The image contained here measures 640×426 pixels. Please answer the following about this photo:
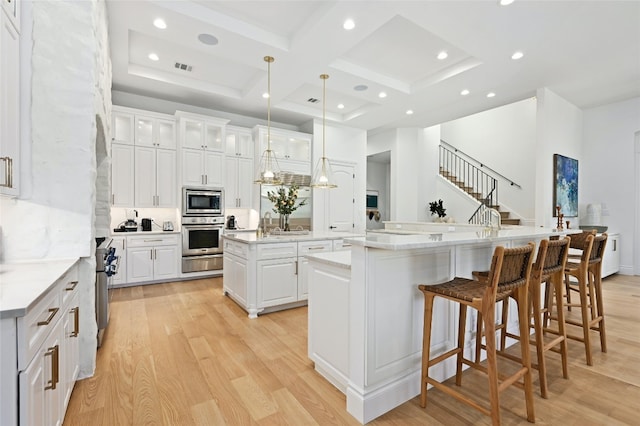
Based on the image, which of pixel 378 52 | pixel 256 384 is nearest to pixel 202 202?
pixel 378 52

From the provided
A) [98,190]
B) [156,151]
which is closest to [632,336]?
[98,190]

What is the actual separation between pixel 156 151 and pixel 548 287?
5.84m

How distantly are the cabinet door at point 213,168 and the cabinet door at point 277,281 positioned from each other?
8.90 ft

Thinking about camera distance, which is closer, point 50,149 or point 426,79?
point 50,149

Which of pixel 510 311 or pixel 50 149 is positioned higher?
pixel 50 149

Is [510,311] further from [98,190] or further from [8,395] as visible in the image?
[98,190]

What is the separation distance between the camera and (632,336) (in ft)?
9.62

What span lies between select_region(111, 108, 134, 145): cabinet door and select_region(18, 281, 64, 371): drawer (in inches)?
161

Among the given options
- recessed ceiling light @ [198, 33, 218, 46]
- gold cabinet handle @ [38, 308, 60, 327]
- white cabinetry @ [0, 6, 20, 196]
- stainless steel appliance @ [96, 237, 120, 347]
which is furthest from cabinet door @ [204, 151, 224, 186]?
gold cabinet handle @ [38, 308, 60, 327]

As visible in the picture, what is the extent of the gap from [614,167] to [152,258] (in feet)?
29.3

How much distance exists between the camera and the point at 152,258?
195 inches

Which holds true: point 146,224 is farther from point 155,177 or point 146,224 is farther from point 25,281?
point 25,281

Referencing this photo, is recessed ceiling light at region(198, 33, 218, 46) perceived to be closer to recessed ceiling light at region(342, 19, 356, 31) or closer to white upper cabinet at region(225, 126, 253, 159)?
recessed ceiling light at region(342, 19, 356, 31)

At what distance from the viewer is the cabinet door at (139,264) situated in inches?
188
